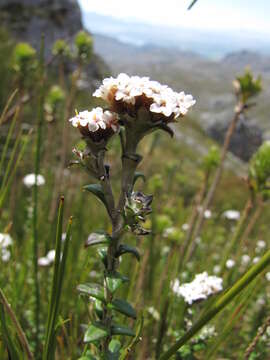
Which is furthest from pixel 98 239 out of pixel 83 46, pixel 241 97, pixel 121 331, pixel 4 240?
pixel 83 46

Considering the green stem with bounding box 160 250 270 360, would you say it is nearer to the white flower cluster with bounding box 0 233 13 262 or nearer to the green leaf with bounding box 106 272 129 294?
the green leaf with bounding box 106 272 129 294

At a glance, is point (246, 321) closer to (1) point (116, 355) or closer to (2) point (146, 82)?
(1) point (116, 355)

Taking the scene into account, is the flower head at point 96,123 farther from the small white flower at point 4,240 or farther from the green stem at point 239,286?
the small white flower at point 4,240

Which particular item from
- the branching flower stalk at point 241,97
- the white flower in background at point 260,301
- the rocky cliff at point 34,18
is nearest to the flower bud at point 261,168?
the branching flower stalk at point 241,97

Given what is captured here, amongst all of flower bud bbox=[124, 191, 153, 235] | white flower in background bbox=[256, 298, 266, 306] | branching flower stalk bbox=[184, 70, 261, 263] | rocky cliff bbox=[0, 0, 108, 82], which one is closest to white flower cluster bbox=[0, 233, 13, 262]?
flower bud bbox=[124, 191, 153, 235]

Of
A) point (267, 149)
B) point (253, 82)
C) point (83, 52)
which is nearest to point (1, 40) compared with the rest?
point (83, 52)

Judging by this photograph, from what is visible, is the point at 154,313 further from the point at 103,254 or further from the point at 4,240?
the point at 103,254

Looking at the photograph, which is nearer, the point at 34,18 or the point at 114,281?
the point at 114,281

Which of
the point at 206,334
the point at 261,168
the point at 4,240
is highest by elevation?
the point at 261,168
